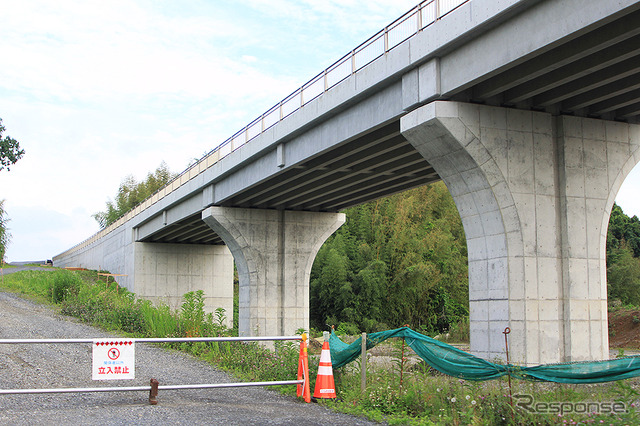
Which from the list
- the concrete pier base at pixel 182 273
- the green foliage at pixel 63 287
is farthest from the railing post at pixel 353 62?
the concrete pier base at pixel 182 273

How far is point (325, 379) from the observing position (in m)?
10.6

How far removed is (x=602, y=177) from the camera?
50.9 ft

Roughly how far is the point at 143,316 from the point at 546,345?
15565 mm

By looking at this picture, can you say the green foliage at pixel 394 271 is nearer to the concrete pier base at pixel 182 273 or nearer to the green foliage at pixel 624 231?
the concrete pier base at pixel 182 273

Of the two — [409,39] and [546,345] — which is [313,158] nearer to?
A: [409,39]

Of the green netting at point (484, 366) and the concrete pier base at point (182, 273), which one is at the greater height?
the concrete pier base at point (182, 273)

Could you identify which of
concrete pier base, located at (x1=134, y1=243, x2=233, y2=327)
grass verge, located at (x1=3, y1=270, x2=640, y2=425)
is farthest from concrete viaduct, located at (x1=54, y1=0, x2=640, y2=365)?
concrete pier base, located at (x1=134, y1=243, x2=233, y2=327)

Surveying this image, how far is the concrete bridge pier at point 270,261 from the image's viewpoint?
96.5 ft

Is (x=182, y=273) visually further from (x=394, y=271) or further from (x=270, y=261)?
(x=270, y=261)

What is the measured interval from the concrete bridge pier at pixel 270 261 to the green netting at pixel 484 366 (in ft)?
59.5

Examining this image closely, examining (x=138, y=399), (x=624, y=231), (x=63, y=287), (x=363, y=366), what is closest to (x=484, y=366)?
(x=363, y=366)

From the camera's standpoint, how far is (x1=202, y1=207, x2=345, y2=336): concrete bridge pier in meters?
29.4

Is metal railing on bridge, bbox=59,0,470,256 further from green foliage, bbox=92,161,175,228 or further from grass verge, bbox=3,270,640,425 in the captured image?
green foliage, bbox=92,161,175,228

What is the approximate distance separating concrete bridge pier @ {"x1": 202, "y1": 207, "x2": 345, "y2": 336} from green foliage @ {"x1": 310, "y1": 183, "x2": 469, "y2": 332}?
9.78 metres
